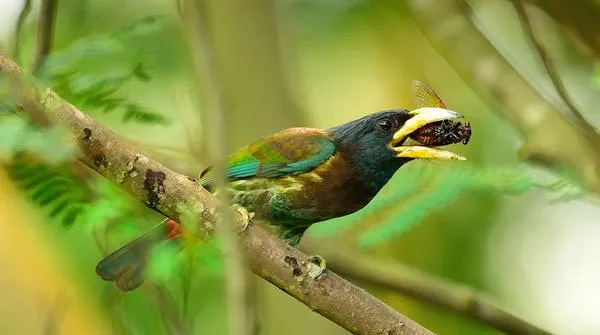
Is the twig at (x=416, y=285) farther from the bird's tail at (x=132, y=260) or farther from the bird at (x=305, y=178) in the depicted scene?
the bird's tail at (x=132, y=260)

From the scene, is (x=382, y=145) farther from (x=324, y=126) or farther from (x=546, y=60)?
(x=324, y=126)

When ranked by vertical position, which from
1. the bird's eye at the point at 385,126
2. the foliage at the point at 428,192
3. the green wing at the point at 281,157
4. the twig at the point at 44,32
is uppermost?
the twig at the point at 44,32

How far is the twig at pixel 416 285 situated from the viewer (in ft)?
10.2

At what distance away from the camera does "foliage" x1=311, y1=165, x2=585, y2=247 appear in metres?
2.73

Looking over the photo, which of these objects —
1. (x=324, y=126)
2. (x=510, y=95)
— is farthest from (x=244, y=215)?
(x=324, y=126)

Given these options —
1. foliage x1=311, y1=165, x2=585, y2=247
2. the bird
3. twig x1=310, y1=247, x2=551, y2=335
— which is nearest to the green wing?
the bird

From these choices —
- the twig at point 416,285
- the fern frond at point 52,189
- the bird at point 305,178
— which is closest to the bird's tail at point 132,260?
the bird at point 305,178

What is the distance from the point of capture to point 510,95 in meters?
3.18

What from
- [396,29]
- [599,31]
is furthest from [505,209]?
[599,31]

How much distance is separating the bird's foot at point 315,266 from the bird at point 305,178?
205mm

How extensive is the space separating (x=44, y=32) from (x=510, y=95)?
5.06 feet

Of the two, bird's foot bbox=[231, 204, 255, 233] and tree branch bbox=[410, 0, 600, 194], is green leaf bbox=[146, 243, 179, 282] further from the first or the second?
tree branch bbox=[410, 0, 600, 194]

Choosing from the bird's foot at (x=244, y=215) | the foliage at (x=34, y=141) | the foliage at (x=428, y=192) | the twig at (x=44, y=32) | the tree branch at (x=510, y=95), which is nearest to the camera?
the foliage at (x=34, y=141)

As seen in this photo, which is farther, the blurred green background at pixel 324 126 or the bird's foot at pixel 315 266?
the blurred green background at pixel 324 126
